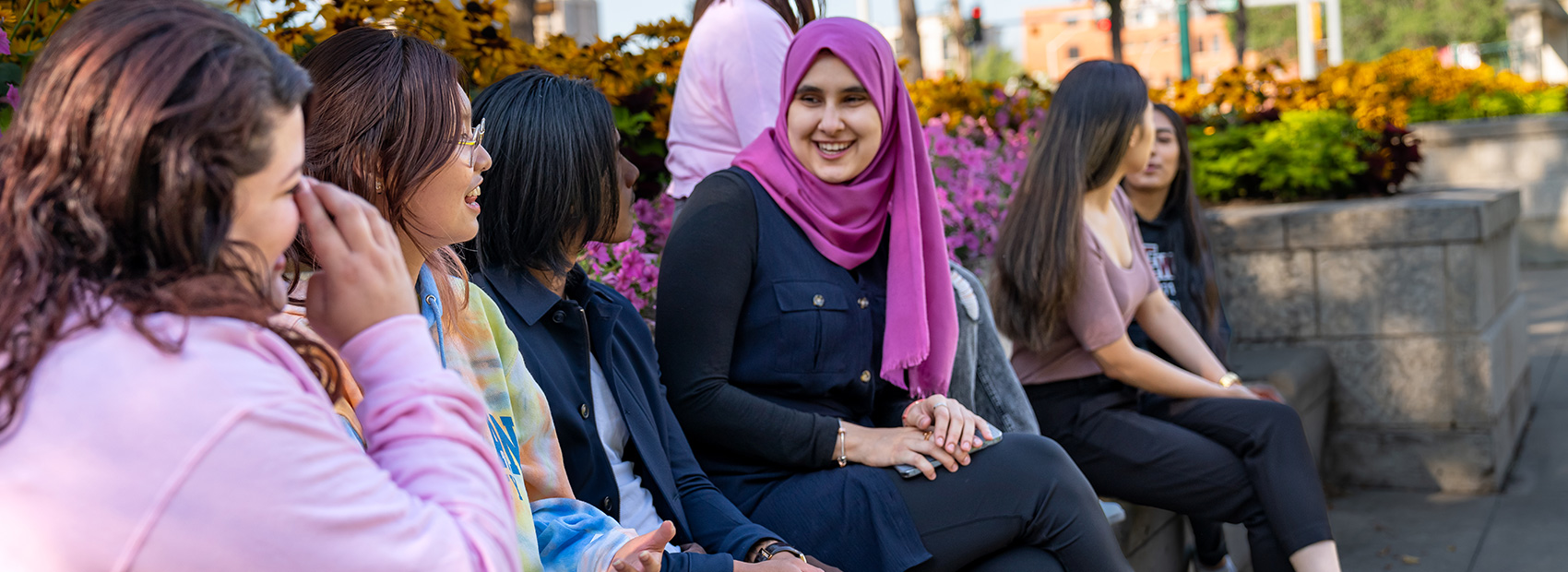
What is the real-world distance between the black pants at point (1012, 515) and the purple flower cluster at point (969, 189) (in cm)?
223

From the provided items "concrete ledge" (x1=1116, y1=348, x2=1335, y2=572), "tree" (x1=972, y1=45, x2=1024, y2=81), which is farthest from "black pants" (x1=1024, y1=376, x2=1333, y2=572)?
"tree" (x1=972, y1=45, x2=1024, y2=81)

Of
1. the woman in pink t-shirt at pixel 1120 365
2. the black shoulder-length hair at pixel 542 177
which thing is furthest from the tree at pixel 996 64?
the black shoulder-length hair at pixel 542 177

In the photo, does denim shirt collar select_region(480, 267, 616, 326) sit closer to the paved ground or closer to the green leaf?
the green leaf

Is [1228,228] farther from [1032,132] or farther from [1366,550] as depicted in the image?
[1366,550]

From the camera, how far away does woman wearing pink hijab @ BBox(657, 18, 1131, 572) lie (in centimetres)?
251

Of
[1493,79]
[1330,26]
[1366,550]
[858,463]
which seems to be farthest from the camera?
[1330,26]

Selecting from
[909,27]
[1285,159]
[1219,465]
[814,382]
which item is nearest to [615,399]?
[814,382]

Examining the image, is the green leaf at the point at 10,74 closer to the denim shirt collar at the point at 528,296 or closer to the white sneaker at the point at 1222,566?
the denim shirt collar at the point at 528,296

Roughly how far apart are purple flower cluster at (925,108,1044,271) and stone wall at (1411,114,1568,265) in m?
8.45

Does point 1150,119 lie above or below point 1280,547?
above

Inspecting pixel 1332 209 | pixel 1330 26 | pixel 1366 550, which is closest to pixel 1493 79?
pixel 1332 209

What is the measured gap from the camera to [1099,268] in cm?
361

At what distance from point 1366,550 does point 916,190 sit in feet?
8.95

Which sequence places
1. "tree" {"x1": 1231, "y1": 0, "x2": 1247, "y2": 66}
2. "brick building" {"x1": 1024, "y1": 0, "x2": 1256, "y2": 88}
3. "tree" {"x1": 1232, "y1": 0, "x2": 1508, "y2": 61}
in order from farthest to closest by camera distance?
"brick building" {"x1": 1024, "y1": 0, "x2": 1256, "y2": 88} → "tree" {"x1": 1232, "y1": 0, "x2": 1508, "y2": 61} → "tree" {"x1": 1231, "y1": 0, "x2": 1247, "y2": 66}
